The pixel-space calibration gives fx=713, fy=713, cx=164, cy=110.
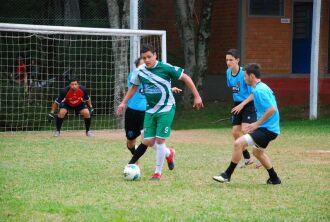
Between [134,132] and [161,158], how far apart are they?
1198 millimetres

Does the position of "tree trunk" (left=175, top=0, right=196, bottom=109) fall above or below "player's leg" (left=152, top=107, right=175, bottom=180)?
above

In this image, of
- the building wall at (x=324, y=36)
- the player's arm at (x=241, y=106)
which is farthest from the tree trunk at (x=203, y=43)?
the player's arm at (x=241, y=106)

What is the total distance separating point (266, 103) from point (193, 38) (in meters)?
15.2

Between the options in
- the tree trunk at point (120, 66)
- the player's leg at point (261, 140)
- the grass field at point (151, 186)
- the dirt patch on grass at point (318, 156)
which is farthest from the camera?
the tree trunk at point (120, 66)

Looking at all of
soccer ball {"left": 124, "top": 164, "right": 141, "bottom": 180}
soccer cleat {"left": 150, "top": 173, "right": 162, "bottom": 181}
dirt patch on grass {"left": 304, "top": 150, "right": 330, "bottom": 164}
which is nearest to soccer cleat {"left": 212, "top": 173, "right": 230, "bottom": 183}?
soccer cleat {"left": 150, "top": 173, "right": 162, "bottom": 181}

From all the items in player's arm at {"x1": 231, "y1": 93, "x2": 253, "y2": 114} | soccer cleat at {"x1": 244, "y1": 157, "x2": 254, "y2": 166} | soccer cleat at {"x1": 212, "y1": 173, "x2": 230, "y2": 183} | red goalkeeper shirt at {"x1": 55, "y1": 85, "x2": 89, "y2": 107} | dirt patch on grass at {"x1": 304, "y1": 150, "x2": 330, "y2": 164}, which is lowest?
dirt patch on grass at {"x1": 304, "y1": 150, "x2": 330, "y2": 164}

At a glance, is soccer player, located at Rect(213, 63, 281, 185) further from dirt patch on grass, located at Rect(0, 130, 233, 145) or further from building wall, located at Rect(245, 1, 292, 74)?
building wall, located at Rect(245, 1, 292, 74)

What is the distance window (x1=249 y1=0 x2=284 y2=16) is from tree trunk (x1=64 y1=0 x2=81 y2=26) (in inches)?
230

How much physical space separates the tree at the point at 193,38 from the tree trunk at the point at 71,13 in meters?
3.39

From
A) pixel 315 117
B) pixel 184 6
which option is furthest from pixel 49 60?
pixel 315 117

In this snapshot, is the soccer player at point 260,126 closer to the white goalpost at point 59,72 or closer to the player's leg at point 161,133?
the player's leg at point 161,133

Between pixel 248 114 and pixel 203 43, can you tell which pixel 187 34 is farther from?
pixel 248 114

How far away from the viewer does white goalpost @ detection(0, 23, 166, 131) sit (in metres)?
17.6

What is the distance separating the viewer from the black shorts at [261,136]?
9.13 metres
